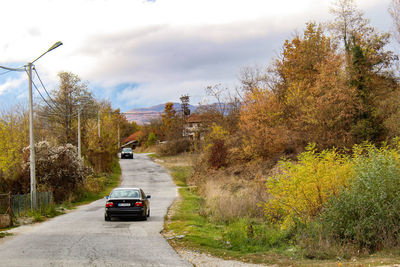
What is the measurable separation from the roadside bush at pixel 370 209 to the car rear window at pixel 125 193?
28.9 ft

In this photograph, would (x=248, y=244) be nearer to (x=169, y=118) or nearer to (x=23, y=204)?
(x=23, y=204)

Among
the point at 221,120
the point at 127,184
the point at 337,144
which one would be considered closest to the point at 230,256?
the point at 337,144

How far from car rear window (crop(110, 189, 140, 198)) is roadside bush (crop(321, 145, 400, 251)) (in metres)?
8.80

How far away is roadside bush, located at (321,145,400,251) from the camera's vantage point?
38.3 ft

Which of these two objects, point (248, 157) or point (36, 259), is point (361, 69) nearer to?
point (248, 157)

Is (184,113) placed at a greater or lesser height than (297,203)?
greater

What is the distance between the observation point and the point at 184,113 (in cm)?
9850

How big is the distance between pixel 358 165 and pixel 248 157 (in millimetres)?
25880

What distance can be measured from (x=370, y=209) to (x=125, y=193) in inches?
418

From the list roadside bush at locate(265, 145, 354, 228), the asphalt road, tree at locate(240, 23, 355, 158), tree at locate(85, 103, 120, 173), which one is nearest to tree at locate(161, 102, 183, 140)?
tree at locate(85, 103, 120, 173)

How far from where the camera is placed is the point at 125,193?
18.8m

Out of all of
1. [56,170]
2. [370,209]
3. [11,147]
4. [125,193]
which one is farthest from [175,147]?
[370,209]

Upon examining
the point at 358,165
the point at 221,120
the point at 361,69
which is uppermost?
the point at 361,69

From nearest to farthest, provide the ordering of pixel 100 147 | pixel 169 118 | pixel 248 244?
1. pixel 248 244
2. pixel 100 147
3. pixel 169 118
